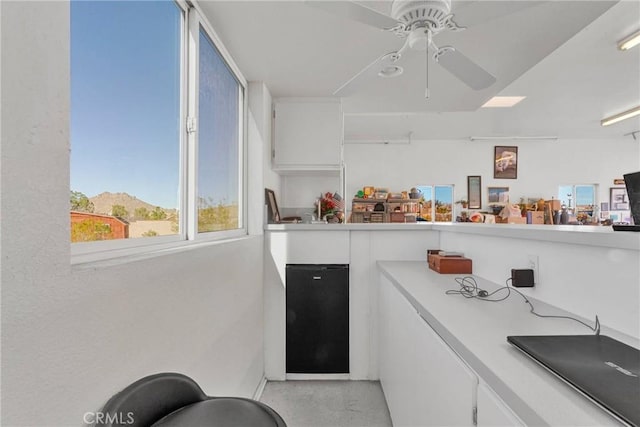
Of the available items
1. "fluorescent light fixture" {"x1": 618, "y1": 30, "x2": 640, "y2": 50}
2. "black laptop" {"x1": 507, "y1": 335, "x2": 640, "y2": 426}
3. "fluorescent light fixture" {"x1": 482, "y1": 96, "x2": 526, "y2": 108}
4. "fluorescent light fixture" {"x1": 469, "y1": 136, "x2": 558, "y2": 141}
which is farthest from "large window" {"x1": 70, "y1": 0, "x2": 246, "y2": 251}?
"fluorescent light fixture" {"x1": 469, "y1": 136, "x2": 558, "y2": 141}

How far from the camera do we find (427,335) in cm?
117

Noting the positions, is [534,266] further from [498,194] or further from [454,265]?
[498,194]

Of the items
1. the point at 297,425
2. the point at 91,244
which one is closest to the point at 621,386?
the point at 91,244

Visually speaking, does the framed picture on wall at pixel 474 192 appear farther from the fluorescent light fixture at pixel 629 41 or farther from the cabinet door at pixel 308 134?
the cabinet door at pixel 308 134

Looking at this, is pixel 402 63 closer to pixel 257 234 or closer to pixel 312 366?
pixel 257 234

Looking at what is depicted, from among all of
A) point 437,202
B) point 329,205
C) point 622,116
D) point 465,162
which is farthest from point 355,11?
point 465,162

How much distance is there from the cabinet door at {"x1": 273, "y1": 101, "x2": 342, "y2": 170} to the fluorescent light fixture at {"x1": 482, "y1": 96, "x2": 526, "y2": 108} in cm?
263

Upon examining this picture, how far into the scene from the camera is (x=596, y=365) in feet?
2.34

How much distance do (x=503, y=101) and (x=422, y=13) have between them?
3.88m

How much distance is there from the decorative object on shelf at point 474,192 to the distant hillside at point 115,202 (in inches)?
318

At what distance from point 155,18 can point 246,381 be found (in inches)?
81.3

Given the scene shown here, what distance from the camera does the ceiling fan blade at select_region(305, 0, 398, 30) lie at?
130 cm

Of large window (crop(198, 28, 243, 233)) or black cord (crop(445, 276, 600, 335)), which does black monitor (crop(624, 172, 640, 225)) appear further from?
large window (crop(198, 28, 243, 233))

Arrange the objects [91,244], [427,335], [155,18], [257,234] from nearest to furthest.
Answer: [91,244]
[427,335]
[155,18]
[257,234]
